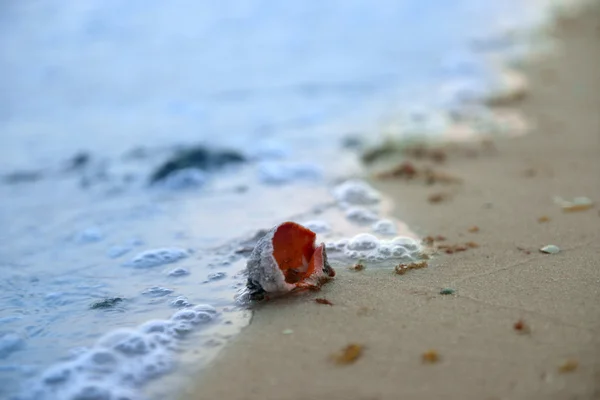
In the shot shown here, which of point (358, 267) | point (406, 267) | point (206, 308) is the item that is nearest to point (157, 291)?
point (206, 308)

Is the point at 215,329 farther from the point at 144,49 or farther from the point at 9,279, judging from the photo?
the point at 144,49

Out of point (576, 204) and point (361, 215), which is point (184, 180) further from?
point (576, 204)

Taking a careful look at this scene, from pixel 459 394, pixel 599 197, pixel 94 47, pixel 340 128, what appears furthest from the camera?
pixel 94 47

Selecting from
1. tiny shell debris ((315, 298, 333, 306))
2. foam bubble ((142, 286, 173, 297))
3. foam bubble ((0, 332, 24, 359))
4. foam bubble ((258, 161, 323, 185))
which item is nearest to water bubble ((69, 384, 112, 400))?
foam bubble ((0, 332, 24, 359))

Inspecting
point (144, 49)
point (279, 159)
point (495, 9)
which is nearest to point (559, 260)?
point (279, 159)

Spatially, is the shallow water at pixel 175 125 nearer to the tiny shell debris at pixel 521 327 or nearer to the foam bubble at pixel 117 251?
the foam bubble at pixel 117 251

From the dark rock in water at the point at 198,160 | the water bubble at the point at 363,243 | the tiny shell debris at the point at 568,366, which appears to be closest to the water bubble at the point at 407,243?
the water bubble at the point at 363,243
